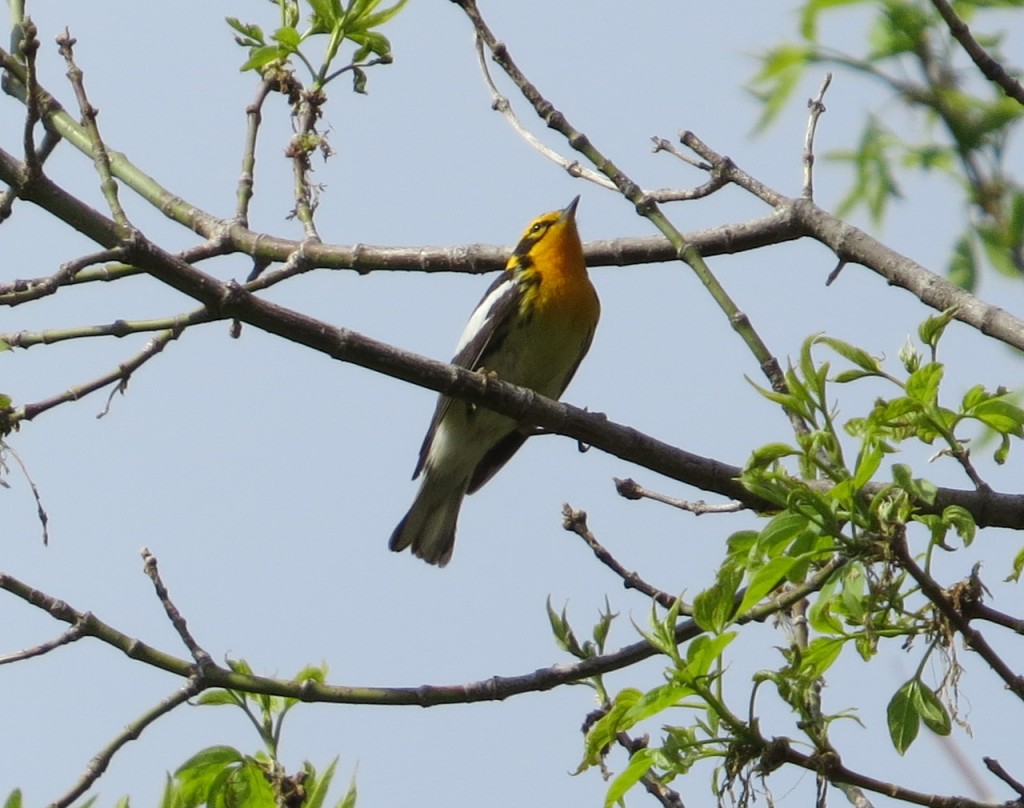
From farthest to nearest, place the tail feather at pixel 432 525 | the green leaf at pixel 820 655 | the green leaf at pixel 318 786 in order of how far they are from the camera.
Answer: the tail feather at pixel 432 525 → the green leaf at pixel 318 786 → the green leaf at pixel 820 655

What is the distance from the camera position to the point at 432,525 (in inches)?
289

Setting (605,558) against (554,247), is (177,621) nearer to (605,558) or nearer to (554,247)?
(605,558)

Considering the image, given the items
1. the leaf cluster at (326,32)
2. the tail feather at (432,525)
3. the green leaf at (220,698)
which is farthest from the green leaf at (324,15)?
the tail feather at (432,525)

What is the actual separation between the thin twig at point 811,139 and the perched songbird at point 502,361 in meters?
2.51

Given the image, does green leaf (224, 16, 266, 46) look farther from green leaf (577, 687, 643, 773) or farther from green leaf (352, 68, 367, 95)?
green leaf (577, 687, 643, 773)

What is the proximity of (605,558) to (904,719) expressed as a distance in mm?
1060

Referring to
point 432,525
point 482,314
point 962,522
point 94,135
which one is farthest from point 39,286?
point 432,525

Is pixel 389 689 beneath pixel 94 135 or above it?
beneath

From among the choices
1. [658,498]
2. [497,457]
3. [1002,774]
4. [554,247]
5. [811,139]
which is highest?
[554,247]

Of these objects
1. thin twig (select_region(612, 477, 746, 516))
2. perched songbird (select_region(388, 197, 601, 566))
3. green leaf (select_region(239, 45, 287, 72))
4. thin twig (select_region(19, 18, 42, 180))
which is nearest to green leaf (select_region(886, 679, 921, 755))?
thin twig (select_region(612, 477, 746, 516))

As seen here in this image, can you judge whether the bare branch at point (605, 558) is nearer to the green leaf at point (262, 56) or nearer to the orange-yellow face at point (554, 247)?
the green leaf at point (262, 56)

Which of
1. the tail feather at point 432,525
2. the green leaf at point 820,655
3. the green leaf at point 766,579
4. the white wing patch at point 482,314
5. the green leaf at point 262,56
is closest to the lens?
the green leaf at point 766,579

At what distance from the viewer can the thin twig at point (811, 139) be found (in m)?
4.21

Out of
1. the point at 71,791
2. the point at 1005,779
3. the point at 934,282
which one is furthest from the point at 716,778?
the point at 934,282
